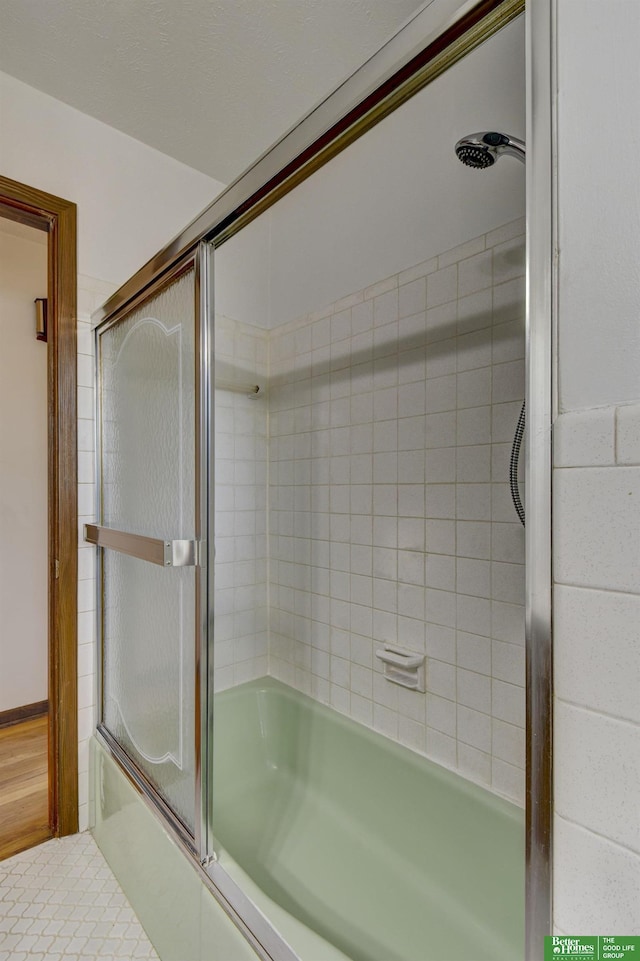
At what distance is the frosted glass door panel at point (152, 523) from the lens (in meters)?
1.20

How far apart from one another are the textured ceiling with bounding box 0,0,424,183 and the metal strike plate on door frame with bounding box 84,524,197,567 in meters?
1.27

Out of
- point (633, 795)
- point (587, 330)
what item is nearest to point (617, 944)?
point (633, 795)

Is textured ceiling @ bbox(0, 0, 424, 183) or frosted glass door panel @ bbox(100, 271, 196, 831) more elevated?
textured ceiling @ bbox(0, 0, 424, 183)

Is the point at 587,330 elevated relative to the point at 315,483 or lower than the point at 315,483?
elevated

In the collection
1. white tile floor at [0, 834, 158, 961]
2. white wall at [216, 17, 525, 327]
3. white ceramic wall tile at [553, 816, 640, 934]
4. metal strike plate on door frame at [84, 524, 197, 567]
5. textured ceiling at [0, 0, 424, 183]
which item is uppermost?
textured ceiling at [0, 0, 424, 183]

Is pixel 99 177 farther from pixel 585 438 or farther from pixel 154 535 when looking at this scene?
pixel 585 438

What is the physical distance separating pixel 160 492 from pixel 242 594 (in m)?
0.92

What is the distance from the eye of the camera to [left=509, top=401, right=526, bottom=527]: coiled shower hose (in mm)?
1234

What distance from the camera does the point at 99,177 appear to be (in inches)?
68.5

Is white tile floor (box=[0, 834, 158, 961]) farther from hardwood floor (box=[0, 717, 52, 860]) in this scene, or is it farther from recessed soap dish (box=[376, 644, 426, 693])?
recessed soap dish (box=[376, 644, 426, 693])

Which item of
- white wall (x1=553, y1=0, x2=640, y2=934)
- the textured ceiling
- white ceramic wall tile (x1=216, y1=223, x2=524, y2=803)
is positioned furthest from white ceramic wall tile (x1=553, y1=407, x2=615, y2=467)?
the textured ceiling

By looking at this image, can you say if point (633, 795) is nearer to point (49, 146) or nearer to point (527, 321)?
point (527, 321)

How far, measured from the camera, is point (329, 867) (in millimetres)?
1494

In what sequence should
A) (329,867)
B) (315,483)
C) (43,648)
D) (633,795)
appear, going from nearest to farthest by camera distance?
1. (633,795)
2. (329,867)
3. (315,483)
4. (43,648)
